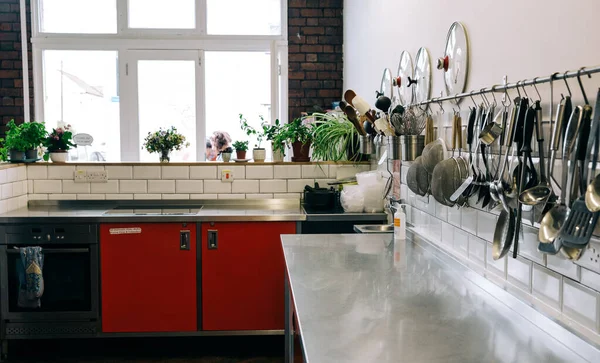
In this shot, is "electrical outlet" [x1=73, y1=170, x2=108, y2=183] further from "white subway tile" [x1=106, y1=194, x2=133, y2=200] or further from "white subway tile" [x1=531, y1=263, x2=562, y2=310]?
"white subway tile" [x1=531, y1=263, x2=562, y2=310]

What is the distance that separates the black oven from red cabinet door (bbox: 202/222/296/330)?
67 cm

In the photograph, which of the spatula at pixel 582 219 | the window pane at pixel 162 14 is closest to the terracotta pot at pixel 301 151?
the window pane at pixel 162 14

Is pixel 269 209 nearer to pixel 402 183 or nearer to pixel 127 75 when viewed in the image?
pixel 402 183

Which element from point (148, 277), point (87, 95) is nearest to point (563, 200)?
point (148, 277)

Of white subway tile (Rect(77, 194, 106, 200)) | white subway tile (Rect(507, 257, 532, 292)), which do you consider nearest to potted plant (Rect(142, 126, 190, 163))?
white subway tile (Rect(77, 194, 106, 200))

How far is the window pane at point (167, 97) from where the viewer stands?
5.92 m

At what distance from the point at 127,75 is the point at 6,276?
2806 mm

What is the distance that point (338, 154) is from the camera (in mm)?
4188

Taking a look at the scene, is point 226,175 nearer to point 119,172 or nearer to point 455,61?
point 119,172

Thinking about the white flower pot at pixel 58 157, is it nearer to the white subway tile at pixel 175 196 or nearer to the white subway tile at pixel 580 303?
the white subway tile at pixel 175 196

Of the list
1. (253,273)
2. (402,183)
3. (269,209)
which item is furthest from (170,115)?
(402,183)

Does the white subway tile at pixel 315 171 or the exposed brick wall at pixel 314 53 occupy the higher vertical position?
the exposed brick wall at pixel 314 53

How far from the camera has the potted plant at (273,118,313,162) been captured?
4152 mm

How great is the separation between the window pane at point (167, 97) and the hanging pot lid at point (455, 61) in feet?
12.6
